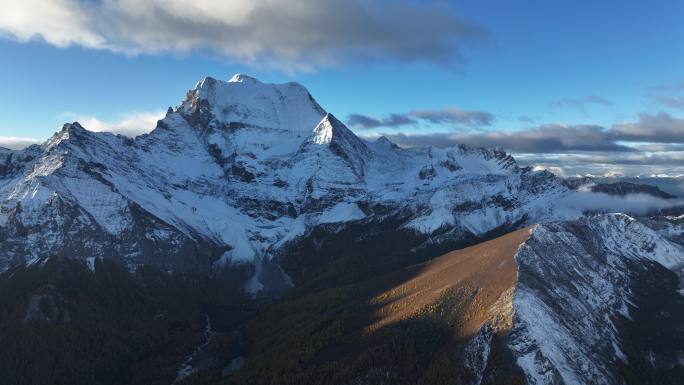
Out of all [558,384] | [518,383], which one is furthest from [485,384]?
[558,384]

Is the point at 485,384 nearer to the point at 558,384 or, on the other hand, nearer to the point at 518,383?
the point at 518,383
